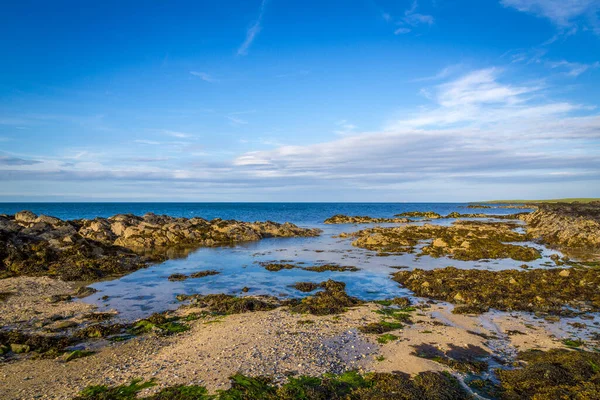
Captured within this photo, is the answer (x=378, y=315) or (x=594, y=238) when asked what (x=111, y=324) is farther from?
(x=594, y=238)

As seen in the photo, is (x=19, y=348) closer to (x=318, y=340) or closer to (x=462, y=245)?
(x=318, y=340)

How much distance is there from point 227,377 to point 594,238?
37588 mm

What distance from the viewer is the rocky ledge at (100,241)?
24578 millimetres

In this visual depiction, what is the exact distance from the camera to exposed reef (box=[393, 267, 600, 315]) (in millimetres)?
16094

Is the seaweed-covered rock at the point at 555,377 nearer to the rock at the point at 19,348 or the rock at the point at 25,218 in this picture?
the rock at the point at 19,348

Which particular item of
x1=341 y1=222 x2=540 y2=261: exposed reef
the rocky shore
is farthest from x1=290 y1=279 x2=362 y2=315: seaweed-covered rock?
x1=341 y1=222 x2=540 y2=261: exposed reef

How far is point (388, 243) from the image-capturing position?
38031 mm

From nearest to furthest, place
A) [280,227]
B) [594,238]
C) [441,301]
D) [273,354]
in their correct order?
[273,354]
[441,301]
[594,238]
[280,227]

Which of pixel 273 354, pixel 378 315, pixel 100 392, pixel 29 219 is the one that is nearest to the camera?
pixel 100 392

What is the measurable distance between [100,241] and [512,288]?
34.9 metres

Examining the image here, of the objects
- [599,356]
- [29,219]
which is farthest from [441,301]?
[29,219]

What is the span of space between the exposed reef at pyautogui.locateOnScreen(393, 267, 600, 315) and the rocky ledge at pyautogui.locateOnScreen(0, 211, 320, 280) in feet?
67.3

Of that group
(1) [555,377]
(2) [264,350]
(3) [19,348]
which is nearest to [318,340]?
(2) [264,350]

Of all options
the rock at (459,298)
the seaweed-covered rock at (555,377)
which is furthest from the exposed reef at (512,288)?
the seaweed-covered rock at (555,377)
